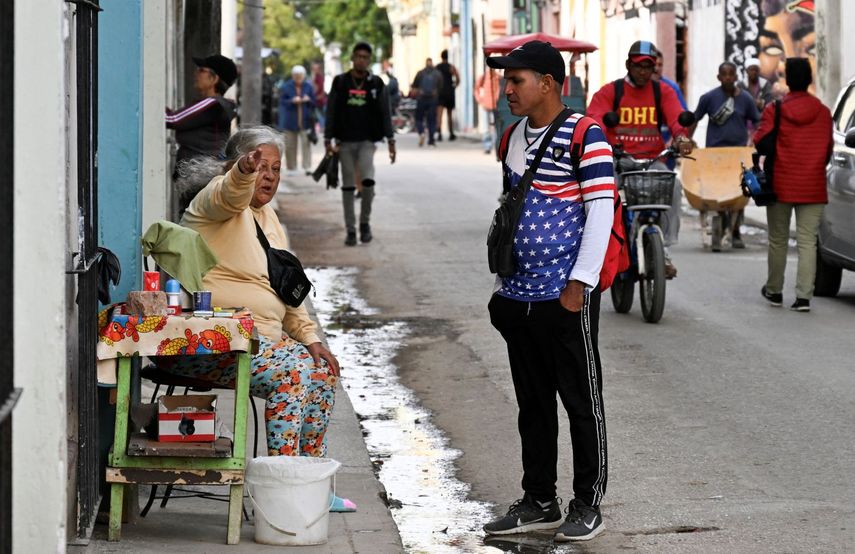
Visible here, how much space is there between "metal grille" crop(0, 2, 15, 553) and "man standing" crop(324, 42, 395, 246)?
12.9m

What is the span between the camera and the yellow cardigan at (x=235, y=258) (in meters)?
6.42

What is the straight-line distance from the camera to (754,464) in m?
7.43

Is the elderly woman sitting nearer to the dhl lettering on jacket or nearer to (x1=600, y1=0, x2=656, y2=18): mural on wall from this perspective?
the dhl lettering on jacket

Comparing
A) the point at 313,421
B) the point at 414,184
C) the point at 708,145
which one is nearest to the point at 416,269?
the point at 708,145

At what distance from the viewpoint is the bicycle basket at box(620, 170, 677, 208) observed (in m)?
11.8

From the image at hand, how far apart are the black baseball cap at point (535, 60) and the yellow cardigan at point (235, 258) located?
3.59ft

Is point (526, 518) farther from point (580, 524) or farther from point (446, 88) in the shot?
point (446, 88)

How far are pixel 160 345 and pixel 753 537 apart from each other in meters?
2.28

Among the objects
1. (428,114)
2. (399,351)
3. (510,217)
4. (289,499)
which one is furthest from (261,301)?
(428,114)

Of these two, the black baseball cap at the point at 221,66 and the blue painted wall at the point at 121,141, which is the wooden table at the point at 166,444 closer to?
the blue painted wall at the point at 121,141

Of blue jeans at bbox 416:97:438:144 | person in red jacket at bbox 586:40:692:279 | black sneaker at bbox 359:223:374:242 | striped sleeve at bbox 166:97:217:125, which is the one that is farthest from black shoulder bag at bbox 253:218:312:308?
blue jeans at bbox 416:97:438:144

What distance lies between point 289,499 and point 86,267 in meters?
1.10

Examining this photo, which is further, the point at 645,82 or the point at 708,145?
the point at 708,145

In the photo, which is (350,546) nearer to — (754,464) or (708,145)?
(754,464)
